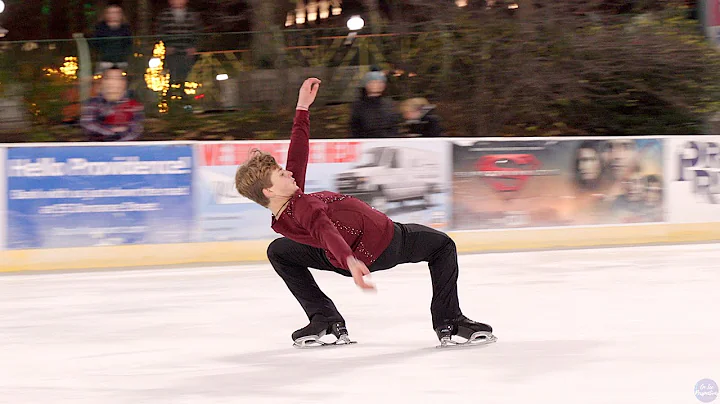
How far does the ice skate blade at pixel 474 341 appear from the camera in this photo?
4.47 m

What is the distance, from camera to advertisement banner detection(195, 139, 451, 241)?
8.20 m

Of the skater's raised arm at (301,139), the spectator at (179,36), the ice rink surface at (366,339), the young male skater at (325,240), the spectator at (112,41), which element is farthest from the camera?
the spectator at (179,36)

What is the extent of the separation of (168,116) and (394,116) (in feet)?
8.82

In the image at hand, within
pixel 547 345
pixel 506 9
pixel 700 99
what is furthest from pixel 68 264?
pixel 700 99

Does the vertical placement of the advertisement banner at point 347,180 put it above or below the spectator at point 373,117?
below

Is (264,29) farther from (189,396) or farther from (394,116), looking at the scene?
(189,396)

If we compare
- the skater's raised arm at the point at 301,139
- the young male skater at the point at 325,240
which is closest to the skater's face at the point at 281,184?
the young male skater at the point at 325,240

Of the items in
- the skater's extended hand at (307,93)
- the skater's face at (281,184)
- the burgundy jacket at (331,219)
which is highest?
the skater's extended hand at (307,93)

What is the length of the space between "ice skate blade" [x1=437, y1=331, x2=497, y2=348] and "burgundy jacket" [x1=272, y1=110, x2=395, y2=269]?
0.53m

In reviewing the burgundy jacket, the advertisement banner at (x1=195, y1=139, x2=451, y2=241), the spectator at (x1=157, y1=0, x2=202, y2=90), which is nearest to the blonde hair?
the burgundy jacket

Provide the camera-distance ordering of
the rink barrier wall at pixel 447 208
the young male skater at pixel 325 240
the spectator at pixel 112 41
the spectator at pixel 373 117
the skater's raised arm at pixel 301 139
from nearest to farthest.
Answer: the young male skater at pixel 325 240 → the skater's raised arm at pixel 301 139 → the rink barrier wall at pixel 447 208 → the spectator at pixel 373 117 → the spectator at pixel 112 41

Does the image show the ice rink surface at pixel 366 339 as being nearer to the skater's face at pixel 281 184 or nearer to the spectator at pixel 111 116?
the skater's face at pixel 281 184

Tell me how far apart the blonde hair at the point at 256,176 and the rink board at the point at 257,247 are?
13.2ft

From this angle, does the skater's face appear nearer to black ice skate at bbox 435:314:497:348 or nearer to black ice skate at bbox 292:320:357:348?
black ice skate at bbox 292:320:357:348
